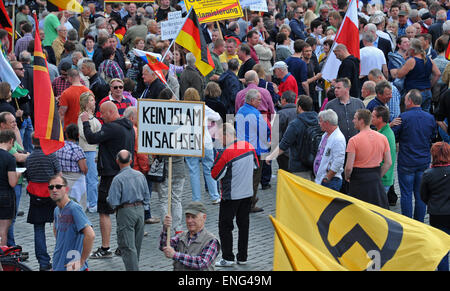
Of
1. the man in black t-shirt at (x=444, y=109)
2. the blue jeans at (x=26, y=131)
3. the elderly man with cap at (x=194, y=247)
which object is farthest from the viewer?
the blue jeans at (x=26, y=131)

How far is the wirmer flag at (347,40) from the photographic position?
13.8 m

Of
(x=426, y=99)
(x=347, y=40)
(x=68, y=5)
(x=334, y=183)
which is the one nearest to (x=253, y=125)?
(x=334, y=183)

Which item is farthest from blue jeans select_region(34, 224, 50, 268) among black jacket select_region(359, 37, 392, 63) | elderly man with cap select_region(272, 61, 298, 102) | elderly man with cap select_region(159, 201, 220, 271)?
black jacket select_region(359, 37, 392, 63)

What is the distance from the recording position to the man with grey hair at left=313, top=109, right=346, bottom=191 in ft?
33.3

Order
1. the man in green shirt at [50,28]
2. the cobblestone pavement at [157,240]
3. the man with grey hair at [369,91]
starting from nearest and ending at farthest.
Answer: the cobblestone pavement at [157,240], the man with grey hair at [369,91], the man in green shirt at [50,28]

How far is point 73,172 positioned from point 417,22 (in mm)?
12307

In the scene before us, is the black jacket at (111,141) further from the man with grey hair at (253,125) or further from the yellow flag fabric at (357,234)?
the yellow flag fabric at (357,234)

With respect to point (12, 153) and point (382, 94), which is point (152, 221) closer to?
point (12, 153)

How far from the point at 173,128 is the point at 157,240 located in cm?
284

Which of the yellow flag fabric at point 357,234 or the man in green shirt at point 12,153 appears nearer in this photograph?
the yellow flag fabric at point 357,234

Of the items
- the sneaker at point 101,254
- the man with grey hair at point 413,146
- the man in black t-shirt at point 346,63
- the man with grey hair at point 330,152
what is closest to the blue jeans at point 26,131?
the sneaker at point 101,254

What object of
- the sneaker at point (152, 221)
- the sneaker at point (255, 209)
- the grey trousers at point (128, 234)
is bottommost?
the sneaker at point (152, 221)

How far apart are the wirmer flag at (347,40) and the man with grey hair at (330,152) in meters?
3.66

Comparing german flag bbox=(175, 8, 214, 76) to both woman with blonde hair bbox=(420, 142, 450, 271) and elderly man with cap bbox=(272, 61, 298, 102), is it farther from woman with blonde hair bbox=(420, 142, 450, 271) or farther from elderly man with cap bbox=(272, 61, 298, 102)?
woman with blonde hair bbox=(420, 142, 450, 271)
